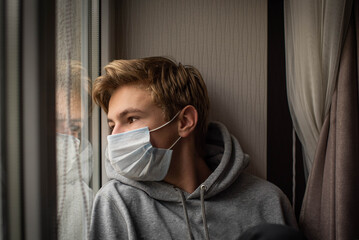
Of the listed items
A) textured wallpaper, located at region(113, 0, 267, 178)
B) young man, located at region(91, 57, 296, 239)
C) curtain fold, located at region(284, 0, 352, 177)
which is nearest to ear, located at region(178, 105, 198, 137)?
young man, located at region(91, 57, 296, 239)

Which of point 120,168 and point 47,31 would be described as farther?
point 120,168

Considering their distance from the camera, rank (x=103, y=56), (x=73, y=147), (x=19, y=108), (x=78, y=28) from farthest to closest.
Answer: (x=103, y=56) → (x=78, y=28) → (x=73, y=147) → (x=19, y=108)

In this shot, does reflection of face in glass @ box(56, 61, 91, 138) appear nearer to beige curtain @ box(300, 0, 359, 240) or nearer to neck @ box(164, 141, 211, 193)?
neck @ box(164, 141, 211, 193)

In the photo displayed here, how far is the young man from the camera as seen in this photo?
0.94 m

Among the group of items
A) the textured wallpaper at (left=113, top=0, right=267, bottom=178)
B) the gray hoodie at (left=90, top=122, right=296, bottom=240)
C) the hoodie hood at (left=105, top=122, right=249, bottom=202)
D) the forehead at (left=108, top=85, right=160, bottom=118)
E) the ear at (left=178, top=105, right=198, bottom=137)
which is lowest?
the gray hoodie at (left=90, top=122, right=296, bottom=240)

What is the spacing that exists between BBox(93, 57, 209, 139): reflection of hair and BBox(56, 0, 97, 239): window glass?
0.09 meters

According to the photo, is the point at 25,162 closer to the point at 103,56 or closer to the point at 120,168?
the point at 120,168

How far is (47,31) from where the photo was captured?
591mm

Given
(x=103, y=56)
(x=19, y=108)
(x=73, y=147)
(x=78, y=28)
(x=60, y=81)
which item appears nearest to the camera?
(x=19, y=108)

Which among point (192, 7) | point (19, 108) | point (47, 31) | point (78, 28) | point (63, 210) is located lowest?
point (63, 210)

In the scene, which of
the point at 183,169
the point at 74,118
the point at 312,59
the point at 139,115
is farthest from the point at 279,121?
the point at 74,118

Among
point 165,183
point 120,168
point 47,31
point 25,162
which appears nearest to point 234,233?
point 165,183

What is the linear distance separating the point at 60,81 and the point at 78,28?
32 cm

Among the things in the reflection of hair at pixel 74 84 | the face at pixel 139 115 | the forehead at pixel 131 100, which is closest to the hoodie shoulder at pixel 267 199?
the face at pixel 139 115
